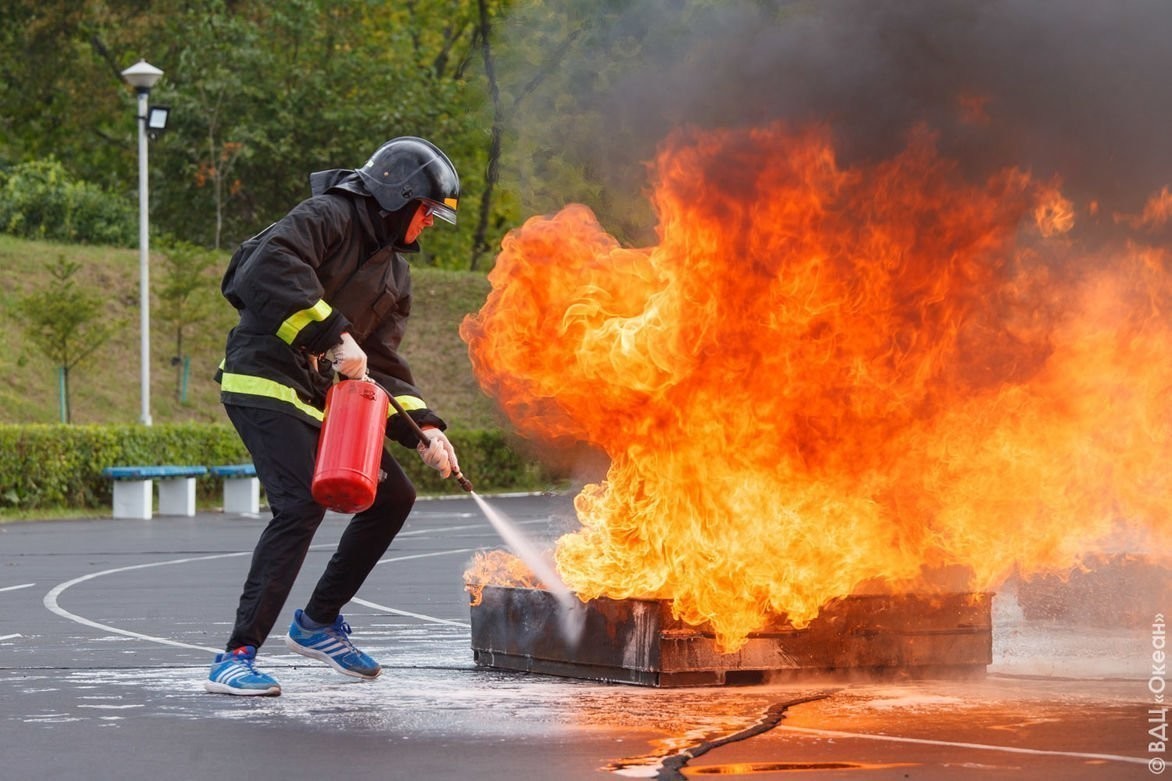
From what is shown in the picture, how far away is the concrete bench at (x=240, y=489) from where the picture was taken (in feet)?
83.4

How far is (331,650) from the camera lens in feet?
26.6

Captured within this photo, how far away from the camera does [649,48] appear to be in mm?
10391

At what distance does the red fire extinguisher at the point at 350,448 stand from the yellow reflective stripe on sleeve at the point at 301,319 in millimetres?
294

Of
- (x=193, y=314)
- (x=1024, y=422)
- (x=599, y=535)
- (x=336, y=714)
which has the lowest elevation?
(x=336, y=714)

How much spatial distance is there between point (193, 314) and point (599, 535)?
2523 cm

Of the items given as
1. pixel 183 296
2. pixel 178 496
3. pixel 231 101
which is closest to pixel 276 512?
pixel 178 496

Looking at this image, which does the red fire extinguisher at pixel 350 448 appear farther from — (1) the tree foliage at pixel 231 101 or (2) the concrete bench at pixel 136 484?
(1) the tree foliage at pixel 231 101

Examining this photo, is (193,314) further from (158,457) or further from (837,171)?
(837,171)

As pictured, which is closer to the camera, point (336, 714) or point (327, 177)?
point (336, 714)

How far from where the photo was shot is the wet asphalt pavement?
5938 mm

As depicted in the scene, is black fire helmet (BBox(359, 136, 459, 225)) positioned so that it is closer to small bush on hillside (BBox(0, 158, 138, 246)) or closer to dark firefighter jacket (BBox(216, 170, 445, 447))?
dark firefighter jacket (BBox(216, 170, 445, 447))

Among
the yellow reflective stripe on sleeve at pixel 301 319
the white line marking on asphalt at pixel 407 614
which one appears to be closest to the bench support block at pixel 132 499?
the white line marking on asphalt at pixel 407 614

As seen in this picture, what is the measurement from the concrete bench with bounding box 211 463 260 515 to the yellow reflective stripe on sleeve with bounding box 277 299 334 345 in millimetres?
18188

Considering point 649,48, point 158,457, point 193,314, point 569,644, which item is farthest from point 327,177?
point 193,314
